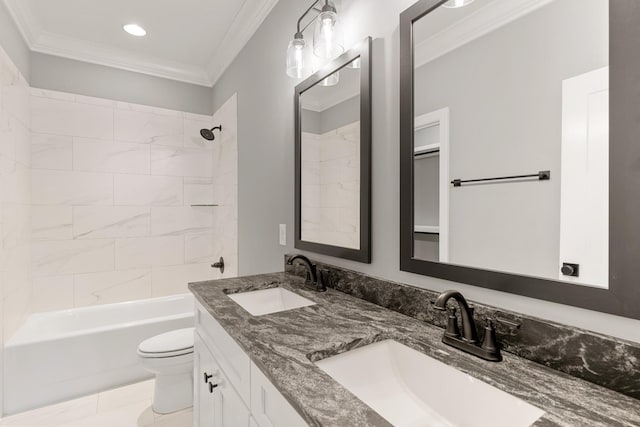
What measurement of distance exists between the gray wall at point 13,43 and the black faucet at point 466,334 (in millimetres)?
2895

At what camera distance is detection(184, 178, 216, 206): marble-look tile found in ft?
10.6

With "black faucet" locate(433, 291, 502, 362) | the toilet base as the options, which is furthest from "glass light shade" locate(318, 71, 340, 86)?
the toilet base

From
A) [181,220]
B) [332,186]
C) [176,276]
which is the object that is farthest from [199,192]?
[332,186]

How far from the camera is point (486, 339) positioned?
79 centimetres

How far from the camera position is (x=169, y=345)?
2.02 m

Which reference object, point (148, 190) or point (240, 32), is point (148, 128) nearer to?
point (148, 190)

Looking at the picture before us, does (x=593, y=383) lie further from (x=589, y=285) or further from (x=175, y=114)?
(x=175, y=114)

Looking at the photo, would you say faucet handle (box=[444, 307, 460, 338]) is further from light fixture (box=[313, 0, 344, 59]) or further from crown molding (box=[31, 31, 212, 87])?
crown molding (box=[31, 31, 212, 87])

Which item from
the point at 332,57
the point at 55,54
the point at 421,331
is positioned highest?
the point at 55,54

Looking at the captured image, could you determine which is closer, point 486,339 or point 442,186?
point 486,339

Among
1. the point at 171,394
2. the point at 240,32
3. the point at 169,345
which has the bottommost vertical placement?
the point at 171,394

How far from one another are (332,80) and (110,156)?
237 centimetres

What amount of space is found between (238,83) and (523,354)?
2.56 meters

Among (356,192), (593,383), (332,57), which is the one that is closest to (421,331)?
(593,383)
